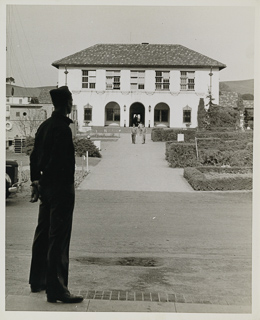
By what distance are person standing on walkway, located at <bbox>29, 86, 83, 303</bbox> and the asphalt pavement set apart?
285mm

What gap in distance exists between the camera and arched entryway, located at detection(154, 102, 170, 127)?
2584 cm

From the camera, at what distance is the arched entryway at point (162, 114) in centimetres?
2584

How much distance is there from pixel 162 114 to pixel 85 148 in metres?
12.7

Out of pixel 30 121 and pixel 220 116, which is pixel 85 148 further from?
pixel 220 116

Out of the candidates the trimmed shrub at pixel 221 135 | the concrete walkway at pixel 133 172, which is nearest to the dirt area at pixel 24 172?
the concrete walkway at pixel 133 172

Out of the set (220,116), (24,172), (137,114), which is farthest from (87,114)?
(24,172)

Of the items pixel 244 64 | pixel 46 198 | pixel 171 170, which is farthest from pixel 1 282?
pixel 171 170

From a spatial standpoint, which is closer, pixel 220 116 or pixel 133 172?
pixel 133 172

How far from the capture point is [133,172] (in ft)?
55.1

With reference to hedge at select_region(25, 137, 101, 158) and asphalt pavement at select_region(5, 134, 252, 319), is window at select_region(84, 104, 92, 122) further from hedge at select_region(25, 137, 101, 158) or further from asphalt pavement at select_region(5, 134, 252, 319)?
asphalt pavement at select_region(5, 134, 252, 319)

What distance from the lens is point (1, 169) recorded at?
5.89 metres

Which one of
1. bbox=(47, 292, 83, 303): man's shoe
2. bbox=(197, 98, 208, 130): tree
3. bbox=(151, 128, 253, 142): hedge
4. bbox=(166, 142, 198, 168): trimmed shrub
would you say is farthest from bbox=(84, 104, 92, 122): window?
bbox=(47, 292, 83, 303): man's shoe

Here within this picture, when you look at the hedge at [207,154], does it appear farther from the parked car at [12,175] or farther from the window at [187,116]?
the window at [187,116]

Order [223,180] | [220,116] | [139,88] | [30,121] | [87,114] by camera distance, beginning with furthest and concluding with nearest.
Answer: [139,88] → [87,114] → [220,116] → [30,121] → [223,180]
